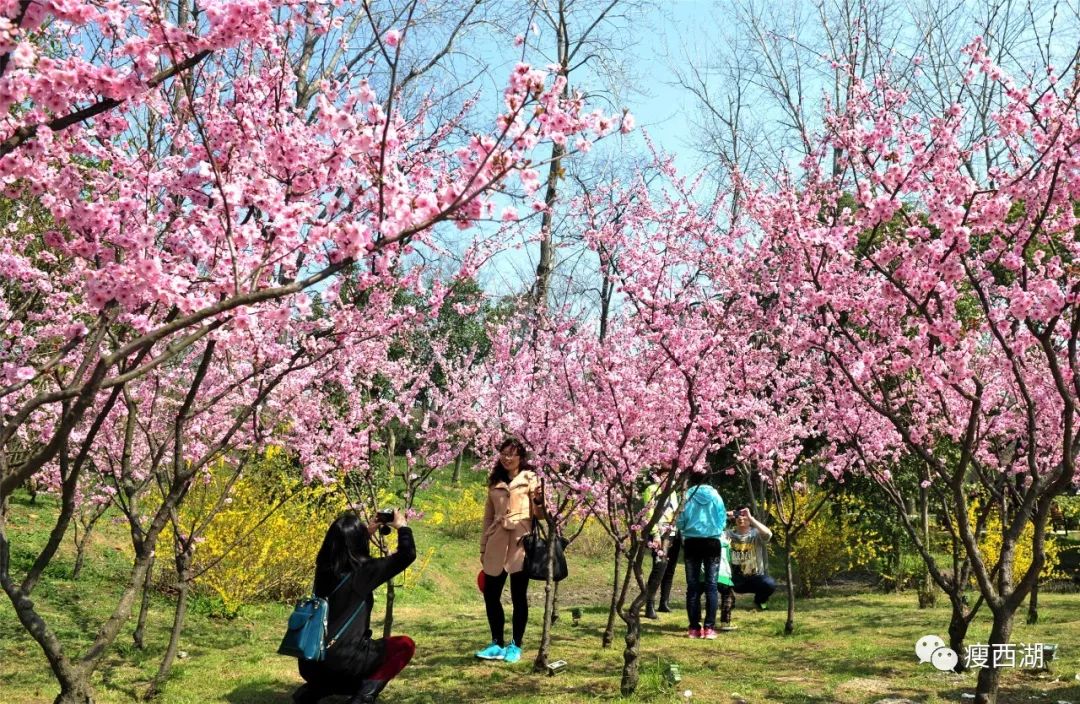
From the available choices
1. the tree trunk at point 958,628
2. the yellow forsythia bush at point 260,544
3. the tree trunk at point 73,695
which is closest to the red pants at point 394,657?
the tree trunk at point 73,695

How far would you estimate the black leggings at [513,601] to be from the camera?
5.94 metres

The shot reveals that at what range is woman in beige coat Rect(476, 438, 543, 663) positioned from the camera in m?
6.01

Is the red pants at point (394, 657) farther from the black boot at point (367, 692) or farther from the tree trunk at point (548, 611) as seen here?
the tree trunk at point (548, 611)

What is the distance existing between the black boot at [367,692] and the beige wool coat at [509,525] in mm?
1654

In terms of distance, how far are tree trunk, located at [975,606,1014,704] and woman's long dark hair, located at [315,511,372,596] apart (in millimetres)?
3230

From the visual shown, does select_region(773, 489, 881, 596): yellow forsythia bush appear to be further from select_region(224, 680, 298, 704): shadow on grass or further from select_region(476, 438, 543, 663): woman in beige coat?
select_region(224, 680, 298, 704): shadow on grass

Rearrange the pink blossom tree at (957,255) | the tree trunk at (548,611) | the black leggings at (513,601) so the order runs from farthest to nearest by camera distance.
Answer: the black leggings at (513,601) < the tree trunk at (548,611) < the pink blossom tree at (957,255)

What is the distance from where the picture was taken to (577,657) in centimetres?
620

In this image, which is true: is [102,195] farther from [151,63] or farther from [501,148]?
[501,148]

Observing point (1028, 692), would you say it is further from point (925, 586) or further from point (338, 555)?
point (925, 586)

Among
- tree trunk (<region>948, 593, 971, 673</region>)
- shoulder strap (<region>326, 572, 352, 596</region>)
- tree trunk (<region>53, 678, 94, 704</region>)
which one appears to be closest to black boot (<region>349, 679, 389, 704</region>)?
shoulder strap (<region>326, 572, 352, 596</region>)

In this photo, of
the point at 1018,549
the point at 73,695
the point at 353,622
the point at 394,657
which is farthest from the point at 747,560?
the point at 73,695

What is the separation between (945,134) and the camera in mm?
4340

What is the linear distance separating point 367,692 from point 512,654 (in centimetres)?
177
